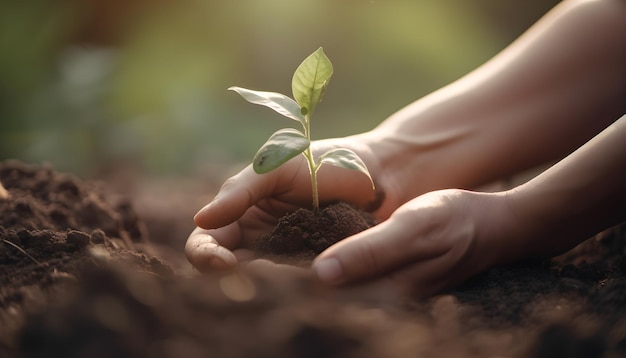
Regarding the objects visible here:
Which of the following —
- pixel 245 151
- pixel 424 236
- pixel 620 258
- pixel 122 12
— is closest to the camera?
pixel 424 236

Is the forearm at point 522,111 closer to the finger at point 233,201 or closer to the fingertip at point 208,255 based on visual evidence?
the finger at point 233,201

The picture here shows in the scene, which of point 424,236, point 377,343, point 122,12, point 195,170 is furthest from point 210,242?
point 122,12

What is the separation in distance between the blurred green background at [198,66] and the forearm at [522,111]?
211 cm

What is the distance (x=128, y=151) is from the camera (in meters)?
3.90

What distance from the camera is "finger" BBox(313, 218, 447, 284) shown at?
111 cm

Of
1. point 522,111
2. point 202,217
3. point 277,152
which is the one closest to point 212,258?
point 202,217

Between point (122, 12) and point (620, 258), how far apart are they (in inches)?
153

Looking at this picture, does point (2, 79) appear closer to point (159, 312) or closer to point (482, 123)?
point (482, 123)

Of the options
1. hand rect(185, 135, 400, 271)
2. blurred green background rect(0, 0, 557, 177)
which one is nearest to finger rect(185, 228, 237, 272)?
hand rect(185, 135, 400, 271)

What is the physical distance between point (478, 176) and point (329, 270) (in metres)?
1.08

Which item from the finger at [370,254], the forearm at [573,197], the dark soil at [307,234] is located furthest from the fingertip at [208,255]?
the forearm at [573,197]

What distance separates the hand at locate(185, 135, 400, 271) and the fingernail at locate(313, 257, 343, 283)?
230mm

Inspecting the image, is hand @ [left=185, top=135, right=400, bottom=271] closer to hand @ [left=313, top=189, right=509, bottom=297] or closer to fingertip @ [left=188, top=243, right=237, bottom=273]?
fingertip @ [left=188, top=243, right=237, bottom=273]

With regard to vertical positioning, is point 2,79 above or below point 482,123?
above
